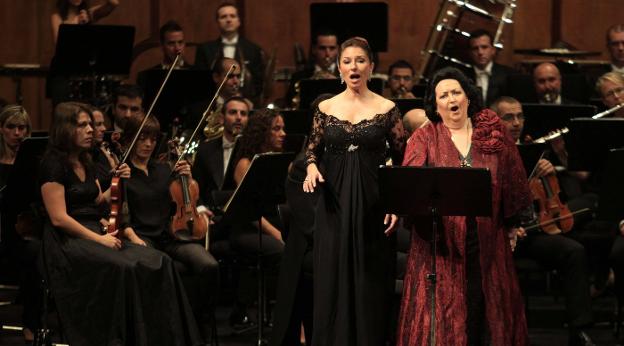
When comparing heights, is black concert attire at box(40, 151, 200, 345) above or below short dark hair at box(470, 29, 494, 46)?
below

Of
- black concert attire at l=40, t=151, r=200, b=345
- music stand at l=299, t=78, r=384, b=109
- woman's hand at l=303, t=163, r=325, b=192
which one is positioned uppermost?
music stand at l=299, t=78, r=384, b=109

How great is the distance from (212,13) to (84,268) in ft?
16.8

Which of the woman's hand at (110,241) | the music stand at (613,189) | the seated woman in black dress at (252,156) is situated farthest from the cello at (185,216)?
the music stand at (613,189)

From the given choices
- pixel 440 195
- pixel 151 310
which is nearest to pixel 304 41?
pixel 151 310

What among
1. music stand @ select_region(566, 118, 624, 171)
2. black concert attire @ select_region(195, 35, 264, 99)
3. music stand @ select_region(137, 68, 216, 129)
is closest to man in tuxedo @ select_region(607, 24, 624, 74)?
music stand @ select_region(566, 118, 624, 171)

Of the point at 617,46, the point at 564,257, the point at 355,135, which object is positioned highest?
the point at 617,46

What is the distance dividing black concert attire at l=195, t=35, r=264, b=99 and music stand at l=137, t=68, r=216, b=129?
2.90 feet

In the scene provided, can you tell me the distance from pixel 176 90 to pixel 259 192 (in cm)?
189

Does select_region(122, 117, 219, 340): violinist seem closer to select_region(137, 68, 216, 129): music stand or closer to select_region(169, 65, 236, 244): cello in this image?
select_region(169, 65, 236, 244): cello

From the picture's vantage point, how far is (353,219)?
17.8 feet

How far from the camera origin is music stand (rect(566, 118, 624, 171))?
20.2 ft

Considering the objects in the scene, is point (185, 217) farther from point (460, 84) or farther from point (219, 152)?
point (460, 84)

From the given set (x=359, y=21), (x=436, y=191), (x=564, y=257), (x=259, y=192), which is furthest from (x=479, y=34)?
(x=436, y=191)

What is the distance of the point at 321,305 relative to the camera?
5.44m
